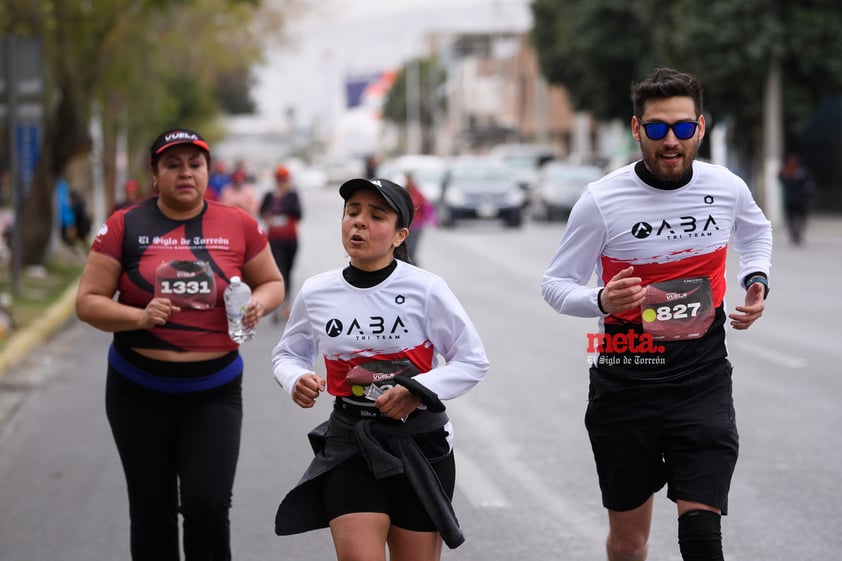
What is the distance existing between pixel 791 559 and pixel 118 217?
331 centimetres

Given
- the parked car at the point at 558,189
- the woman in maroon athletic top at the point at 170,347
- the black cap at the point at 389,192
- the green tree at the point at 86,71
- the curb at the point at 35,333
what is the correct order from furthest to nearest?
the parked car at the point at 558,189 → the green tree at the point at 86,71 → the curb at the point at 35,333 → the woman in maroon athletic top at the point at 170,347 → the black cap at the point at 389,192

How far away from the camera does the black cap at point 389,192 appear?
4508 millimetres

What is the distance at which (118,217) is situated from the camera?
5.47 meters

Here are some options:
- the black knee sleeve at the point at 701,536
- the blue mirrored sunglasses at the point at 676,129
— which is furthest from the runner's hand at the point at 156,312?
the black knee sleeve at the point at 701,536

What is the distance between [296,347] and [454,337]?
22.7 inches

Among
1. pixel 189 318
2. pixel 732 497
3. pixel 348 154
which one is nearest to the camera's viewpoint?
pixel 189 318

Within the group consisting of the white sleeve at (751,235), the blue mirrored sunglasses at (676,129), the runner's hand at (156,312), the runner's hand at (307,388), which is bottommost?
the runner's hand at (307,388)

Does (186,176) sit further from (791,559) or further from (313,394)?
(791,559)

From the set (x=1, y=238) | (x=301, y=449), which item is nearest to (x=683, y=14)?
(x=1, y=238)

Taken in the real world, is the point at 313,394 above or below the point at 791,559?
above

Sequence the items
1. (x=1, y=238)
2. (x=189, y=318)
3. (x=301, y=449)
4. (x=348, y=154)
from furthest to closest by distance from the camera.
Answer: (x=348, y=154) < (x=1, y=238) < (x=301, y=449) < (x=189, y=318)

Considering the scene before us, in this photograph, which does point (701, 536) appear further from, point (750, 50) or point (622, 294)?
point (750, 50)

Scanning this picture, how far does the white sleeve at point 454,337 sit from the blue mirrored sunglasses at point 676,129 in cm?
90

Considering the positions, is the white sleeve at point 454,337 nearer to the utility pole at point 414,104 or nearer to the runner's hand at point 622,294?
the runner's hand at point 622,294
